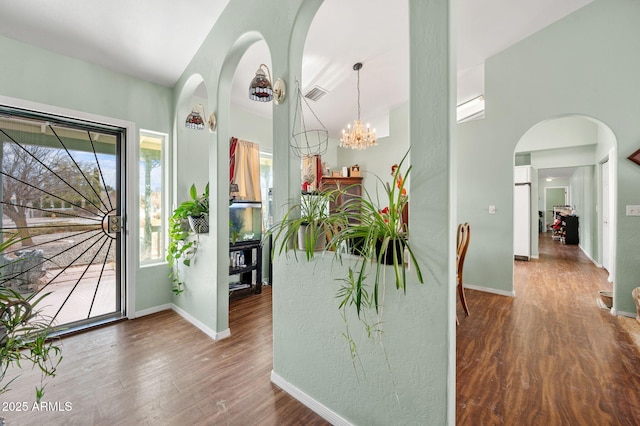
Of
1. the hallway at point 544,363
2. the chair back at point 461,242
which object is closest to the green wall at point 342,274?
the hallway at point 544,363

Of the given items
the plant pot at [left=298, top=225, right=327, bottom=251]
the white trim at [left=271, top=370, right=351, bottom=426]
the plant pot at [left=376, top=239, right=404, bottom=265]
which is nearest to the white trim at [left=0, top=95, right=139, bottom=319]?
the white trim at [left=271, top=370, right=351, bottom=426]

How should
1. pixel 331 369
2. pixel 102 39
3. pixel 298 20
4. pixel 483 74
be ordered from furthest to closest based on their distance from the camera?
pixel 483 74, pixel 102 39, pixel 298 20, pixel 331 369

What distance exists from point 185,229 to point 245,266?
109cm

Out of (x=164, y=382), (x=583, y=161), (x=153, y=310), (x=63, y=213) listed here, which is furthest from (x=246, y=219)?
(x=583, y=161)

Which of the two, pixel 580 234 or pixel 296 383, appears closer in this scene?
pixel 296 383

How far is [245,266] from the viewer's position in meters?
3.69

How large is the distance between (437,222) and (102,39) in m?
3.12

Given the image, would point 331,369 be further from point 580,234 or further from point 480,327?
point 580,234

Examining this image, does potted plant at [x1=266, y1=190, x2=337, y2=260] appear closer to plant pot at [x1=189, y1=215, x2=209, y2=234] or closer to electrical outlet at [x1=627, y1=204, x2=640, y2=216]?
plant pot at [x1=189, y1=215, x2=209, y2=234]

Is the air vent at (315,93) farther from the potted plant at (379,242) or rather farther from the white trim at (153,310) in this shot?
the white trim at (153,310)

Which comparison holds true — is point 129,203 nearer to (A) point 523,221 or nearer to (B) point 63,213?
(B) point 63,213

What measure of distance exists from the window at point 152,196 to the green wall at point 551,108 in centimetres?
417

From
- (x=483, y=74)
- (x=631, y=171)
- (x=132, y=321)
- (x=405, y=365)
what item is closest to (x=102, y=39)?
(x=132, y=321)

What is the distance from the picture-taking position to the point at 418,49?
1.17m
